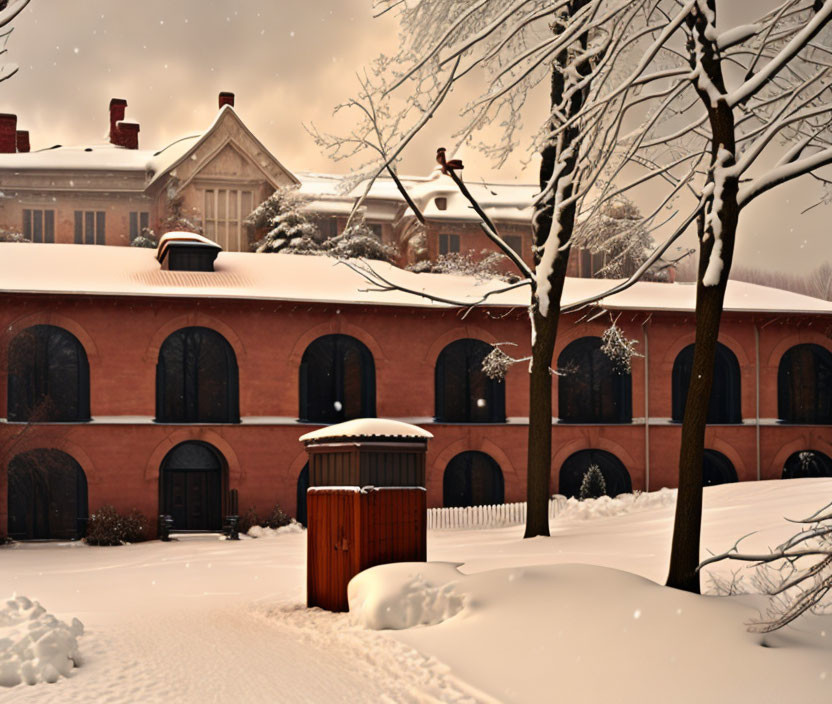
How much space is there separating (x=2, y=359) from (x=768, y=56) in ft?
68.2

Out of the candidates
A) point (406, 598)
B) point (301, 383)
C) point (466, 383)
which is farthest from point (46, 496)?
point (406, 598)

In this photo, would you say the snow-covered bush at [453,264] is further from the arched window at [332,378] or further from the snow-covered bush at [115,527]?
Result: the snow-covered bush at [115,527]

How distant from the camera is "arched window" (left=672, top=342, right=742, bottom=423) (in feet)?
101

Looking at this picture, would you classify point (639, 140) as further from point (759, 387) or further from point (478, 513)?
point (759, 387)

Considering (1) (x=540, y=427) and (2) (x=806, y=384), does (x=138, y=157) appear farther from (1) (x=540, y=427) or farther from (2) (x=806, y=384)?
(1) (x=540, y=427)

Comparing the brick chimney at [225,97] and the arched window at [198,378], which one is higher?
the brick chimney at [225,97]

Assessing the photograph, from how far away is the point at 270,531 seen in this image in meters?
26.2

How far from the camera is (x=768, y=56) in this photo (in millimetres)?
11328

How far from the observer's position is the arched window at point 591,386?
3028 centimetres

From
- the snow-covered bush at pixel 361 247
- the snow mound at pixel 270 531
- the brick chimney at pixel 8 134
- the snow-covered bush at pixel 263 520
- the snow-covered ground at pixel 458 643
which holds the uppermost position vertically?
the brick chimney at pixel 8 134

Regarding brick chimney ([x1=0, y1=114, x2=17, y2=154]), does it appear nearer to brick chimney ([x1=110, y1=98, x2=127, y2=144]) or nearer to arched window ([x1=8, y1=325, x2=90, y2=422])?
brick chimney ([x1=110, y1=98, x2=127, y2=144])

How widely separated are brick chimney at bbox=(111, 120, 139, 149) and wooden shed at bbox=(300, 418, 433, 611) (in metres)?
42.3

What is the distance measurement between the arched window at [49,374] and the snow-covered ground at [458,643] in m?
12.3

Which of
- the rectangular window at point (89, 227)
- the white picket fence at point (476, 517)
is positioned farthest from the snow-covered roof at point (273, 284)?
the rectangular window at point (89, 227)
